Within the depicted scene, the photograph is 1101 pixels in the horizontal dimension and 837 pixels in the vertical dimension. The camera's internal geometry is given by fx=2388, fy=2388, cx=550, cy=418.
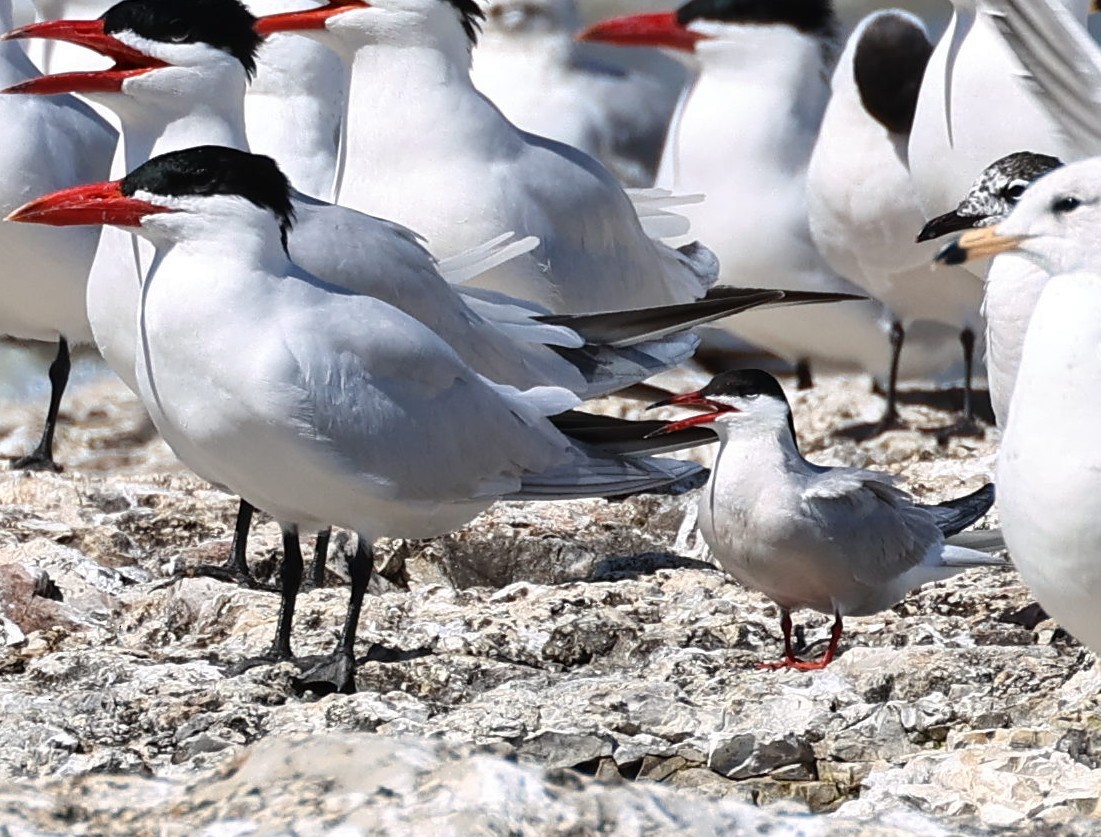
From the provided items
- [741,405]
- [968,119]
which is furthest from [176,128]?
[968,119]

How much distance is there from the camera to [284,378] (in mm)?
4609

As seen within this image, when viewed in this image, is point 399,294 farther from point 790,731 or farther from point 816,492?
point 790,731

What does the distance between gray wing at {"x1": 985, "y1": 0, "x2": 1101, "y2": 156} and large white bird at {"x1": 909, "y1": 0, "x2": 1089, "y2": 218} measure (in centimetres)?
121

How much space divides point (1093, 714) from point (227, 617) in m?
2.01

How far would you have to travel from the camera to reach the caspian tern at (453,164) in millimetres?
6445

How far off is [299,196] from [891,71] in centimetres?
377

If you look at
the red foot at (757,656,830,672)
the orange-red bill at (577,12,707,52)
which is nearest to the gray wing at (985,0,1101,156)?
the red foot at (757,656,830,672)

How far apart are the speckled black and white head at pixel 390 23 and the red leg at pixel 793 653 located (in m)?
2.07

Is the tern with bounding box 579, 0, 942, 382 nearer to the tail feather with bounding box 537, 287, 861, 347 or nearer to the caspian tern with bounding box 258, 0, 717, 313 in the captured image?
the caspian tern with bounding box 258, 0, 717, 313

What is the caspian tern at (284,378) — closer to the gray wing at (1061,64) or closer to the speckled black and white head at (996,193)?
the speckled black and white head at (996,193)

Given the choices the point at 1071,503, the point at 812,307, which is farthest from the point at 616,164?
the point at 1071,503

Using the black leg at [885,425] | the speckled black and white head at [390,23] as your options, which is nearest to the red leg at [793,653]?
the speckled black and white head at [390,23]

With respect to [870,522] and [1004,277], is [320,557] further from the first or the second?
[1004,277]

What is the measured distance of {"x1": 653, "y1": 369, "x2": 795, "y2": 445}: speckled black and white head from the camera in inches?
222
